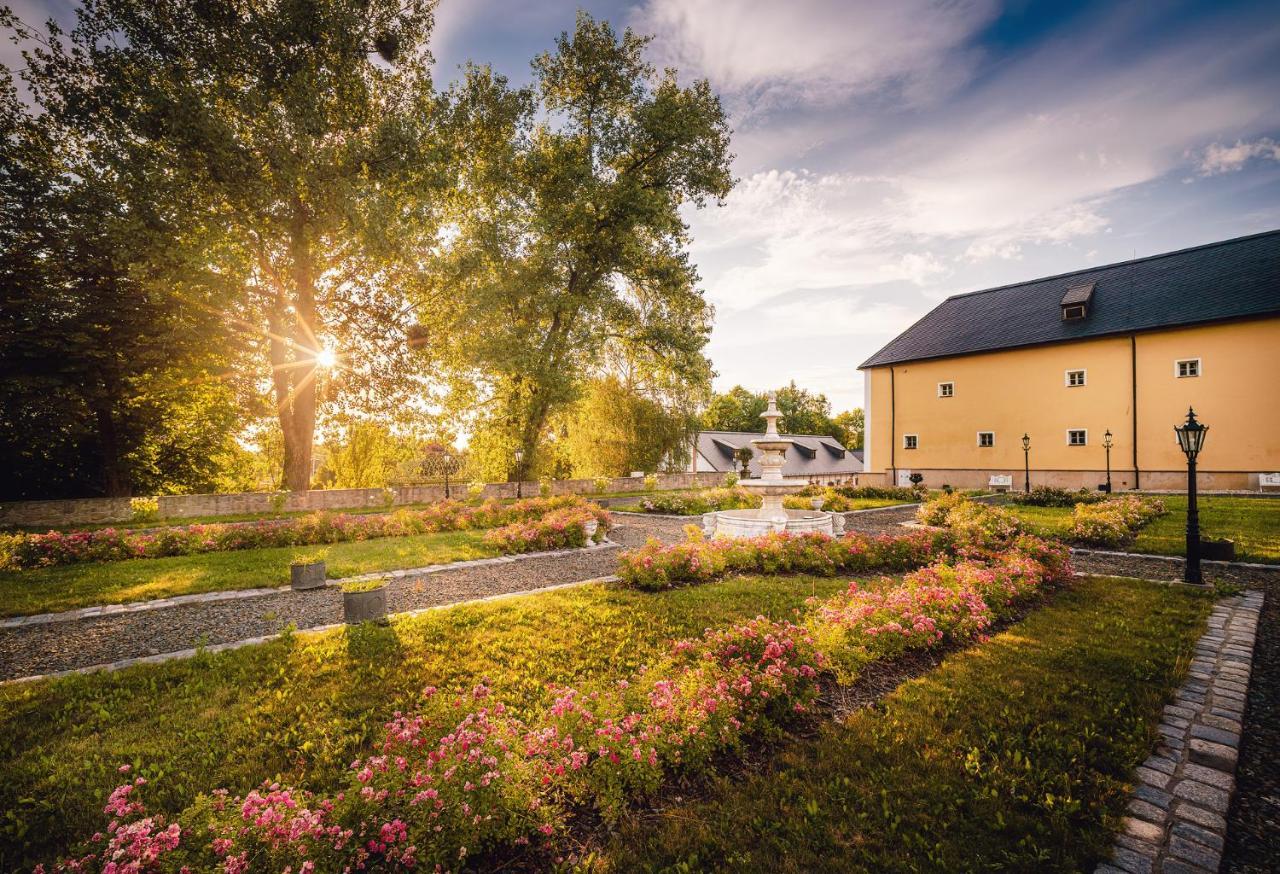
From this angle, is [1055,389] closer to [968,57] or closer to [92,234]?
[968,57]

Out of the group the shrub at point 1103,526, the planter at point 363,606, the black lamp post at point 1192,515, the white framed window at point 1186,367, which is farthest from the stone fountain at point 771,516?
the white framed window at point 1186,367

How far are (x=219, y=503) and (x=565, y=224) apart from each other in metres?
16.5

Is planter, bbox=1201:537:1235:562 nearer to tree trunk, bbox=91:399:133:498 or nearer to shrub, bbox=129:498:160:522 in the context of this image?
shrub, bbox=129:498:160:522

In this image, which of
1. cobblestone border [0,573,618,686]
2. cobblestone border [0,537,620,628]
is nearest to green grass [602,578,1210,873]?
cobblestone border [0,573,618,686]

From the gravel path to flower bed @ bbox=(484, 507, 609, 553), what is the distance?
1588 mm

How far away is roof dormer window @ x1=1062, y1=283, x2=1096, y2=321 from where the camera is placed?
85.3ft

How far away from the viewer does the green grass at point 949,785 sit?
8.34ft

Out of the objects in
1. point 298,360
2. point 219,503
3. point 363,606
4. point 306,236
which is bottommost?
point 363,606

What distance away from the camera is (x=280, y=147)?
15.6 meters

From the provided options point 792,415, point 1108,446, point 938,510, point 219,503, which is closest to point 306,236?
point 219,503

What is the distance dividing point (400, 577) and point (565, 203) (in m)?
18.3

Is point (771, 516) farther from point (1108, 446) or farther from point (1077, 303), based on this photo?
point (1077, 303)

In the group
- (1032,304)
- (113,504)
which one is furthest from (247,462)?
(1032,304)

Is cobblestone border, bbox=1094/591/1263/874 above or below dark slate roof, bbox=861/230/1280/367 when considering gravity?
below
